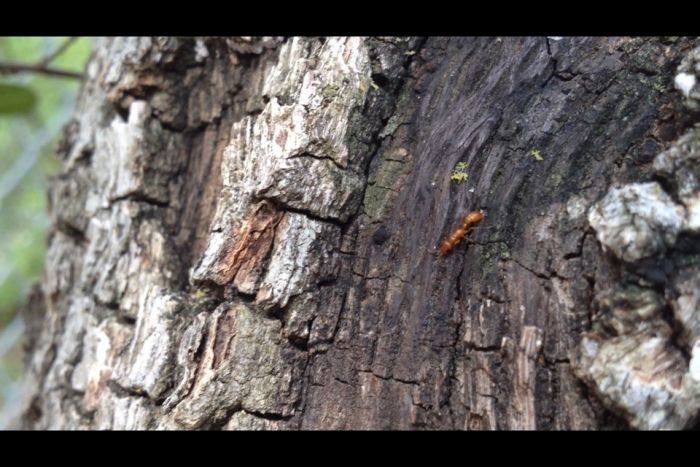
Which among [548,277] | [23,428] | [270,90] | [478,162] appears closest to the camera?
[548,277]

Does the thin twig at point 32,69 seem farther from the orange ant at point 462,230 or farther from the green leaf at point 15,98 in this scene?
the orange ant at point 462,230

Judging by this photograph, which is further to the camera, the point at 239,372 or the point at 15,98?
the point at 15,98

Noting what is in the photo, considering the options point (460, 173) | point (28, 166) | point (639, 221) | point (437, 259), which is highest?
point (28, 166)

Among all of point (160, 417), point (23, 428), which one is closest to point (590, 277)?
point (160, 417)

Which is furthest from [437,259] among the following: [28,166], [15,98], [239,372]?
[28,166]

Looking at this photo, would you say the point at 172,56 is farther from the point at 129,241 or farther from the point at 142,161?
the point at 129,241

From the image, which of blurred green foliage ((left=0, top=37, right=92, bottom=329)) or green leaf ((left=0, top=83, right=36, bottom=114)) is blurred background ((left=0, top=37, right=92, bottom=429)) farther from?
green leaf ((left=0, top=83, right=36, bottom=114))

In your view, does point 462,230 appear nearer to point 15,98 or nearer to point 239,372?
point 239,372
